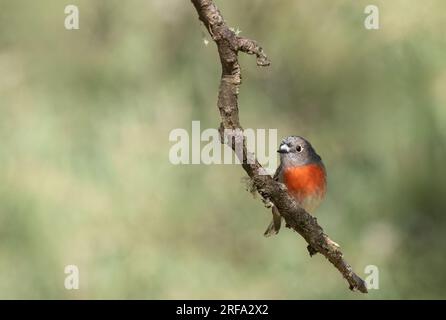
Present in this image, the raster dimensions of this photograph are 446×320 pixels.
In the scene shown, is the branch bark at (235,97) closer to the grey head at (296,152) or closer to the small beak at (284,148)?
the small beak at (284,148)

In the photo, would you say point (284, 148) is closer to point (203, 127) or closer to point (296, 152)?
point (296, 152)

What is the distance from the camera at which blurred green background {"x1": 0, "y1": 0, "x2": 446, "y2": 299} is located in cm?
858

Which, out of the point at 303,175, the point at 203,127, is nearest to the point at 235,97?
the point at 303,175

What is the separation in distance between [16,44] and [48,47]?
1.26 ft

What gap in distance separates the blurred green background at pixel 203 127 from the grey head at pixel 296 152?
4.31m

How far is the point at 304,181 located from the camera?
4477 millimetres

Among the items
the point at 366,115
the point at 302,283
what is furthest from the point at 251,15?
the point at 302,283

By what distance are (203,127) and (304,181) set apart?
14.7 ft

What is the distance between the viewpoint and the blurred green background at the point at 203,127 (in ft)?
28.1

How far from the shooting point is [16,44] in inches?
369

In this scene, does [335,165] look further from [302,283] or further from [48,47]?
[48,47]

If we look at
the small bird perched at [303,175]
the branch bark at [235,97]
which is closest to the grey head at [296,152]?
the small bird perched at [303,175]

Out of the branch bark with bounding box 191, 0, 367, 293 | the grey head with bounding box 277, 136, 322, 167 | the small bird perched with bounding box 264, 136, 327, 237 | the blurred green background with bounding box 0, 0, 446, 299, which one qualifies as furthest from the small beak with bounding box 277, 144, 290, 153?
the blurred green background with bounding box 0, 0, 446, 299

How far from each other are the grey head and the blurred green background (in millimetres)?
4306
